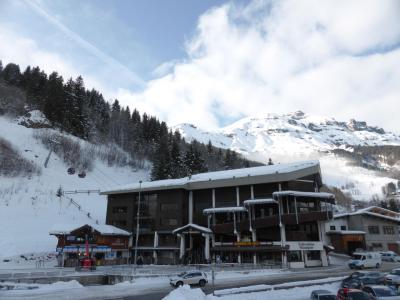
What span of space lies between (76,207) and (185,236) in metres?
29.7

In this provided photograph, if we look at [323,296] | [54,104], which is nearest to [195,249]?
[323,296]

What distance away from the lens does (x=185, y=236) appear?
6303cm

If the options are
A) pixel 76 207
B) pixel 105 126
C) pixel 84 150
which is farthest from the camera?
pixel 105 126

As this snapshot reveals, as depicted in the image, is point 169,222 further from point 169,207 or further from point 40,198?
point 40,198

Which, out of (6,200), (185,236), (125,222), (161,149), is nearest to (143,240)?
(125,222)

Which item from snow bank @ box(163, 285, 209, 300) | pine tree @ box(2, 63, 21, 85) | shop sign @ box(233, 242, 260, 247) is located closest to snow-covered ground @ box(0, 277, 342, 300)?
snow bank @ box(163, 285, 209, 300)

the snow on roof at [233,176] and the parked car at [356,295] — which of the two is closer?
the parked car at [356,295]

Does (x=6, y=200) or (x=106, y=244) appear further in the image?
(x=6, y=200)

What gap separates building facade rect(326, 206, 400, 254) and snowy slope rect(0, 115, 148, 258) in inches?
2086

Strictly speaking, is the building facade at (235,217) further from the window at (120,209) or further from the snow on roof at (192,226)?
the window at (120,209)

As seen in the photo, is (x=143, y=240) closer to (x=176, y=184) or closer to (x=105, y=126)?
(x=176, y=184)

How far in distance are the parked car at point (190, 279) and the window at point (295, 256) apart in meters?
24.8

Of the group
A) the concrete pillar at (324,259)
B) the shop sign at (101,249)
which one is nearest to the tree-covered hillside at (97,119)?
the shop sign at (101,249)

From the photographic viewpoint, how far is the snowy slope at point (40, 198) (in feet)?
193
